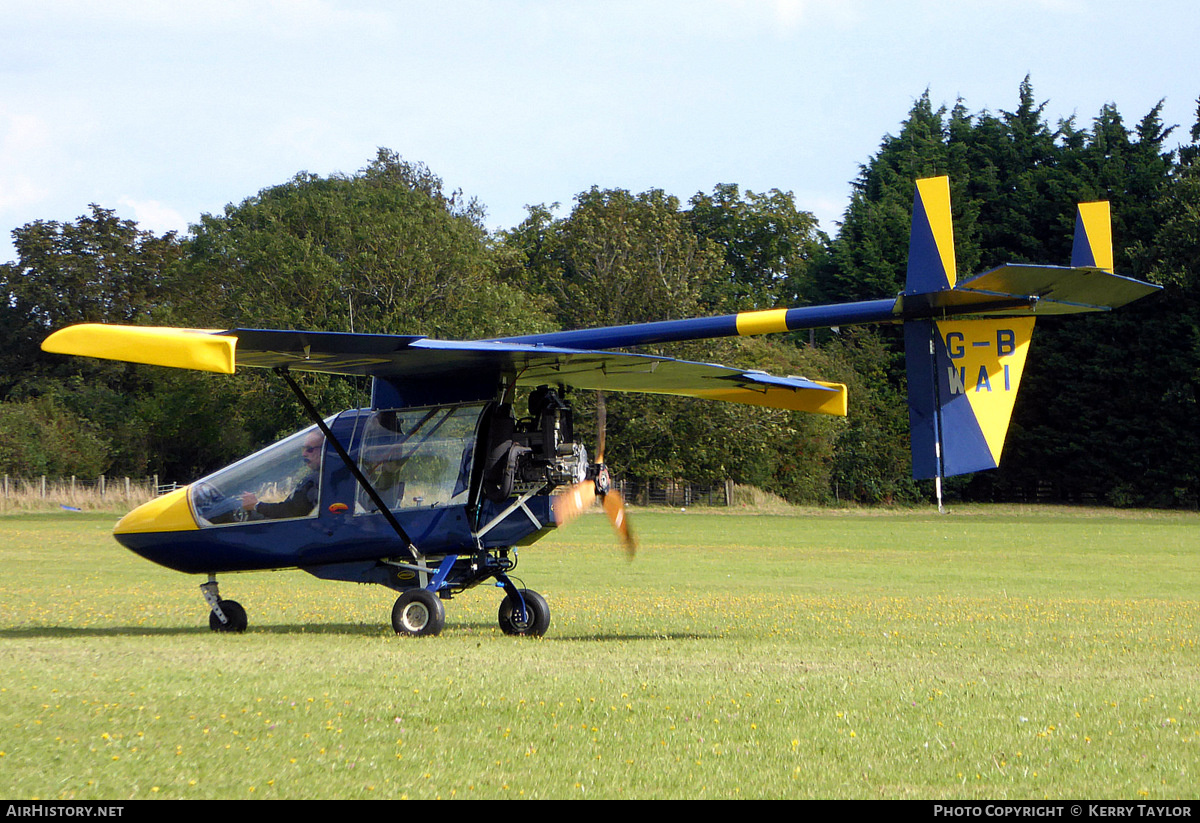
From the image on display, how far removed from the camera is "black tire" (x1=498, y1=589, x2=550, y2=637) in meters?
13.5

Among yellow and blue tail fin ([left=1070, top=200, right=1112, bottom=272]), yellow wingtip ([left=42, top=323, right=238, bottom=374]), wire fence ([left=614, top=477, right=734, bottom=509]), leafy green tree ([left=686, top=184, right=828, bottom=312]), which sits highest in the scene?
leafy green tree ([left=686, top=184, right=828, bottom=312])

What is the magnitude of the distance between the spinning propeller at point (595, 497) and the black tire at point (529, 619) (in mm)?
1202

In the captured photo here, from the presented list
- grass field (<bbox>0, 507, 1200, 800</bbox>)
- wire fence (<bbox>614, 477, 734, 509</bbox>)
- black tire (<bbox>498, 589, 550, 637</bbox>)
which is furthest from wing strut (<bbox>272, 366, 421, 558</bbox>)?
wire fence (<bbox>614, 477, 734, 509</bbox>)

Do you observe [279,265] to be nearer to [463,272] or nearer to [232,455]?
[463,272]

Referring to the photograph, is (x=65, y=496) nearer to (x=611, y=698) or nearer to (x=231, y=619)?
(x=231, y=619)

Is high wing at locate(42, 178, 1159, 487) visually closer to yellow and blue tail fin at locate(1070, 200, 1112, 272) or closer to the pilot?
yellow and blue tail fin at locate(1070, 200, 1112, 272)

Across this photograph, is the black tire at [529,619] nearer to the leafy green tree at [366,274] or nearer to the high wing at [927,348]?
the high wing at [927,348]

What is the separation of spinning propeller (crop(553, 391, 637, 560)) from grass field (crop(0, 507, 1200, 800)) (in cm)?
127

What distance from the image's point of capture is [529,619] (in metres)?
13.6

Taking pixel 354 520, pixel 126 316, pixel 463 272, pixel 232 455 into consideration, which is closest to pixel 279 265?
pixel 463 272

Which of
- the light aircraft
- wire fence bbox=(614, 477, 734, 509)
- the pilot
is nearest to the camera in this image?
the light aircraft

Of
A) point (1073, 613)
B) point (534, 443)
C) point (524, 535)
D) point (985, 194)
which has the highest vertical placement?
point (985, 194)

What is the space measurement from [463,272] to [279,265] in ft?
27.6

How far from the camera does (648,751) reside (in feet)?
23.3
